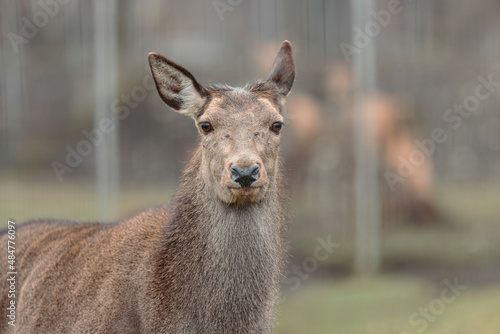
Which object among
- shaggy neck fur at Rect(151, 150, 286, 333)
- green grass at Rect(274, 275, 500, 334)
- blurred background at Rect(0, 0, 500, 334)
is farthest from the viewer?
blurred background at Rect(0, 0, 500, 334)

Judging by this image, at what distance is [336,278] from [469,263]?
216cm

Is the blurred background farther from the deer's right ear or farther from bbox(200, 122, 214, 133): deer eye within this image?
bbox(200, 122, 214, 133): deer eye

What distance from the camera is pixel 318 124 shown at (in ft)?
42.1

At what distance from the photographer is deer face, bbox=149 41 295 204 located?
16.1 ft

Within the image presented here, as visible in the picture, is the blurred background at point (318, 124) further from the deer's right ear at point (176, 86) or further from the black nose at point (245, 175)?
the black nose at point (245, 175)

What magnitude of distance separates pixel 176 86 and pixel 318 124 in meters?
7.54

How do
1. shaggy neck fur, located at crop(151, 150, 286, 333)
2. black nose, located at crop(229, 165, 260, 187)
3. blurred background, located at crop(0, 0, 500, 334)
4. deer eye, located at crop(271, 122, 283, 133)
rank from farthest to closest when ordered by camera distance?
blurred background, located at crop(0, 0, 500, 334), deer eye, located at crop(271, 122, 283, 133), shaggy neck fur, located at crop(151, 150, 286, 333), black nose, located at crop(229, 165, 260, 187)

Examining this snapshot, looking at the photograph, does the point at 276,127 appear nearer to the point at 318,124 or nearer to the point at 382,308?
the point at 382,308

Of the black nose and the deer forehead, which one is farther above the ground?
the deer forehead

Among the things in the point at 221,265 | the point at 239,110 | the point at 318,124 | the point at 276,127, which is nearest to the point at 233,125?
the point at 239,110

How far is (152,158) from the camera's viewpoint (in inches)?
516

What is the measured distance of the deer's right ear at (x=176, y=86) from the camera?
5.39m

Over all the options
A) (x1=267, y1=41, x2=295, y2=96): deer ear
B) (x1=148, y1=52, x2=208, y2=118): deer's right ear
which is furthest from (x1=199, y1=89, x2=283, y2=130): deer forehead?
(x1=267, y1=41, x2=295, y2=96): deer ear

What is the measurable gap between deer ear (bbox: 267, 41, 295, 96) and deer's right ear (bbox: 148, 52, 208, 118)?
0.62m
